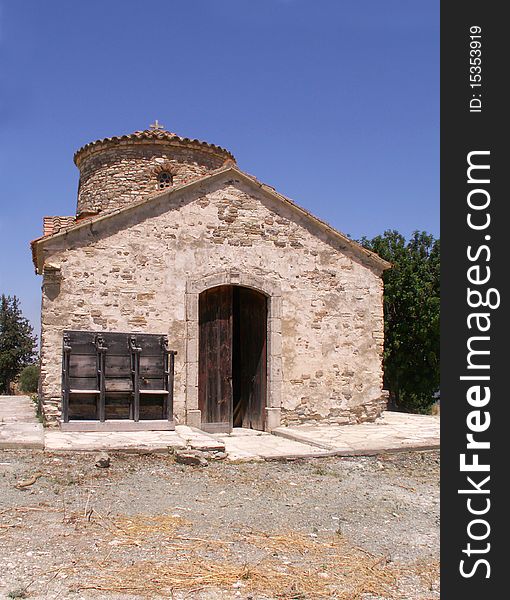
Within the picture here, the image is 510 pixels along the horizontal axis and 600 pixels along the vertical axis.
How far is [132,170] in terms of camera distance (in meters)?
15.2

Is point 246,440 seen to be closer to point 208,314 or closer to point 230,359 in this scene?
point 230,359

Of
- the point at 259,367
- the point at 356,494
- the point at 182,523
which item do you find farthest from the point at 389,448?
the point at 182,523

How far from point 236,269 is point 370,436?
12.7ft

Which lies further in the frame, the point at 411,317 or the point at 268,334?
the point at 411,317

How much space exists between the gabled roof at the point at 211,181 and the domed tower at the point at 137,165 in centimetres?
229

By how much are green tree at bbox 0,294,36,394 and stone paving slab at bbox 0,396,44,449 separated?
11651mm

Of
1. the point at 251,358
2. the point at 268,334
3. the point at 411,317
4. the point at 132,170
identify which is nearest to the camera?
the point at 268,334

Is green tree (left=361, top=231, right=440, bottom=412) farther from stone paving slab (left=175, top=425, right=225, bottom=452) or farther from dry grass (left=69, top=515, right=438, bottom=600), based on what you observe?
dry grass (left=69, top=515, right=438, bottom=600)

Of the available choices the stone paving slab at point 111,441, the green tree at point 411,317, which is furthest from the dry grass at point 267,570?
the green tree at point 411,317

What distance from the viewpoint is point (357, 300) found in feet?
41.5

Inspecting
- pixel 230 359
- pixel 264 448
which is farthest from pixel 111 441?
pixel 230 359

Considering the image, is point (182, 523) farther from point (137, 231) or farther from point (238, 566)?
point (137, 231)

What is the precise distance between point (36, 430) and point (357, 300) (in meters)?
6.53

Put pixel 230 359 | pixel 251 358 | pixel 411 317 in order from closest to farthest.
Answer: pixel 230 359 < pixel 251 358 < pixel 411 317
